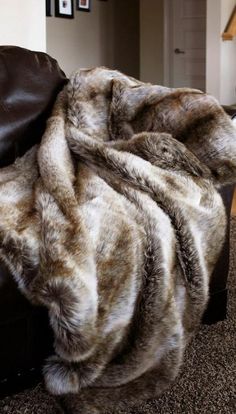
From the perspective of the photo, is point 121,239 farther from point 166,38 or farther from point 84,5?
point 166,38

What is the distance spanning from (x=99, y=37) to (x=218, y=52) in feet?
5.01

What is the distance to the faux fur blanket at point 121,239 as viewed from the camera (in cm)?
138

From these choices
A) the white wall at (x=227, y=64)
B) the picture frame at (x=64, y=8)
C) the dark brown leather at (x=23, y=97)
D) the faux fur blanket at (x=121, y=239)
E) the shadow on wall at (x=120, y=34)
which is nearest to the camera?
the faux fur blanket at (x=121, y=239)

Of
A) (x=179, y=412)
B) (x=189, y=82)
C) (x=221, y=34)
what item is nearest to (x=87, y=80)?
(x=179, y=412)

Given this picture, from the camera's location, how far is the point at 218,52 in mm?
5293

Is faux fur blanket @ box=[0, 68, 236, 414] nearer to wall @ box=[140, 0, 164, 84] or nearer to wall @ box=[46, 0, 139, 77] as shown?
wall @ box=[46, 0, 139, 77]

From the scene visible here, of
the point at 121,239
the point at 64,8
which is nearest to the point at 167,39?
the point at 64,8

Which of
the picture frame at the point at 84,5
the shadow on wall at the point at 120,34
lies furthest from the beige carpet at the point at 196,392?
the shadow on wall at the point at 120,34

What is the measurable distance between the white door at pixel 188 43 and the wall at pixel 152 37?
0.15 m

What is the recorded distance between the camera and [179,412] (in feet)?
5.02

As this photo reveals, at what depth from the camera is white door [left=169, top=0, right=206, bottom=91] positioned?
6.14 metres

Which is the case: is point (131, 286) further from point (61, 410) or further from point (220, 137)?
point (220, 137)

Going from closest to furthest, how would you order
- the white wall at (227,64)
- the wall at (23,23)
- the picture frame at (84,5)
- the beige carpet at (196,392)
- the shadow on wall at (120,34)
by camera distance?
the beige carpet at (196,392), the wall at (23,23), the white wall at (227,64), the picture frame at (84,5), the shadow on wall at (120,34)

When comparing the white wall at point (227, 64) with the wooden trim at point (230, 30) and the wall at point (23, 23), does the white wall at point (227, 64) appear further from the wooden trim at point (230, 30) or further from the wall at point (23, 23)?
the wall at point (23, 23)
